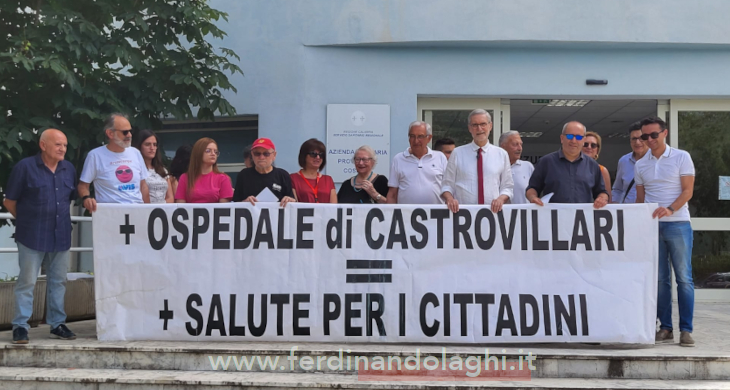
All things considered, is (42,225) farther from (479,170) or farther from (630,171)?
(630,171)

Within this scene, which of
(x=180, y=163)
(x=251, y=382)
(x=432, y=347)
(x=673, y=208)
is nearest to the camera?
(x=251, y=382)

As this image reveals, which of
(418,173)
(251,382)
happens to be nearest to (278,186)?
(418,173)

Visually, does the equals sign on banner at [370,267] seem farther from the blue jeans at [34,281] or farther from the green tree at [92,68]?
the green tree at [92,68]

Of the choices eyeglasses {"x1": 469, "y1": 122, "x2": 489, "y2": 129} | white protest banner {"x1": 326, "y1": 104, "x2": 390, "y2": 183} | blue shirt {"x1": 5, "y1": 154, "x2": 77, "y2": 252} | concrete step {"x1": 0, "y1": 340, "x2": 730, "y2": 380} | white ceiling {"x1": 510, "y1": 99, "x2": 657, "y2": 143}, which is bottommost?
concrete step {"x1": 0, "y1": 340, "x2": 730, "y2": 380}

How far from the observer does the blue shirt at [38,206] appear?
5.95 m

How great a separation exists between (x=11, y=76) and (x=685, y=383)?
707cm

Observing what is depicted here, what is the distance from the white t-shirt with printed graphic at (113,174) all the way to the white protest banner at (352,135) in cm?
404

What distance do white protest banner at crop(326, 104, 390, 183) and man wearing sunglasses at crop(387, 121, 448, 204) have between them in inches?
129

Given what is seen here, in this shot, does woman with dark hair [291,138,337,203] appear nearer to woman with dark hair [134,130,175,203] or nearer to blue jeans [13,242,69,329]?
woman with dark hair [134,130,175,203]

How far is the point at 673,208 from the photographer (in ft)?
19.5

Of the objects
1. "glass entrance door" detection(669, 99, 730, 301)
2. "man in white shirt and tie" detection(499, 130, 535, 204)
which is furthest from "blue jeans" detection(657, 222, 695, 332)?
"glass entrance door" detection(669, 99, 730, 301)

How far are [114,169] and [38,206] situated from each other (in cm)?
66

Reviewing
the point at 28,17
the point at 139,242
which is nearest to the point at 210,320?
the point at 139,242

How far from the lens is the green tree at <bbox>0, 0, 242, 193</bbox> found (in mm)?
7633
